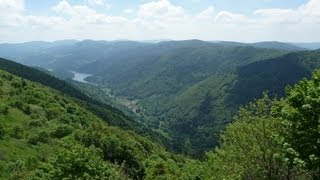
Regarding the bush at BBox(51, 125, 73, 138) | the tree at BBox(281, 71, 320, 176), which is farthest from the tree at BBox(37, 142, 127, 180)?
the bush at BBox(51, 125, 73, 138)

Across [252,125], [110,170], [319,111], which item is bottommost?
[110,170]

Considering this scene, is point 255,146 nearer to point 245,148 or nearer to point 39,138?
point 245,148

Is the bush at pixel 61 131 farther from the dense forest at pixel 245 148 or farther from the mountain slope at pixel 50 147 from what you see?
the dense forest at pixel 245 148

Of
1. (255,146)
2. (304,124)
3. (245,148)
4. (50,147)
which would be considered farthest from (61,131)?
(304,124)

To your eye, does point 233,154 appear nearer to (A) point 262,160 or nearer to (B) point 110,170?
(A) point 262,160

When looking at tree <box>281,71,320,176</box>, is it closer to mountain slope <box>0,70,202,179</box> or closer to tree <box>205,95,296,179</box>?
tree <box>205,95,296,179</box>

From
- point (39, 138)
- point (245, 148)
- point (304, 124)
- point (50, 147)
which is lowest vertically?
point (50, 147)

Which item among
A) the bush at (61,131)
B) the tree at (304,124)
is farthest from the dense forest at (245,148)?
the bush at (61,131)

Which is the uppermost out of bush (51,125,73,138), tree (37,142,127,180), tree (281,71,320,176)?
tree (281,71,320,176)

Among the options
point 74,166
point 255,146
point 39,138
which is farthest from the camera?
point 39,138

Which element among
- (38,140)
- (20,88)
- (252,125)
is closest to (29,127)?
(38,140)

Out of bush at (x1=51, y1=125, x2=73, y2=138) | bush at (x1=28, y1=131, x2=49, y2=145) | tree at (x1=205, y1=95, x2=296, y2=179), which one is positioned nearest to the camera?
tree at (x1=205, y1=95, x2=296, y2=179)
